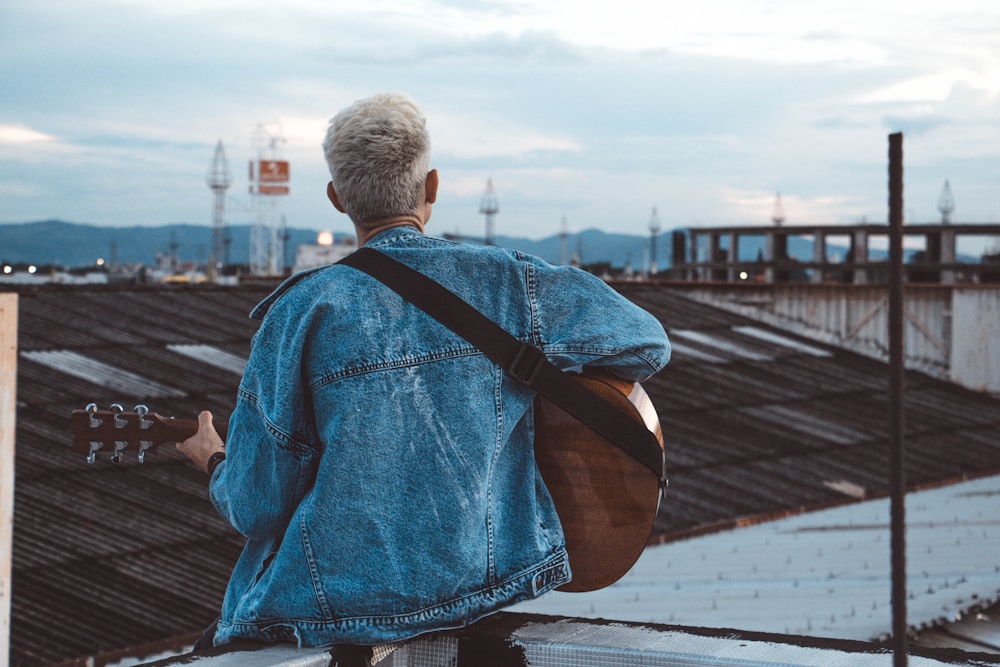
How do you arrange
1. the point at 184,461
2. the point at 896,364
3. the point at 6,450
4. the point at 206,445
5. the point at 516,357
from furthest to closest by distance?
the point at 184,461 → the point at 6,450 → the point at 206,445 → the point at 516,357 → the point at 896,364

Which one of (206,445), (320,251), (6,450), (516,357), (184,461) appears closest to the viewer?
(516,357)

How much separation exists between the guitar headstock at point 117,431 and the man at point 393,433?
55 cm

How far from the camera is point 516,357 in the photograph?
3.51 meters

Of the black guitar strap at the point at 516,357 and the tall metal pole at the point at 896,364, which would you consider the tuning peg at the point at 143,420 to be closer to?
the black guitar strap at the point at 516,357

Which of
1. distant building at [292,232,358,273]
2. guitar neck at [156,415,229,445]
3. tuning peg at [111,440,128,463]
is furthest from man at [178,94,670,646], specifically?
distant building at [292,232,358,273]

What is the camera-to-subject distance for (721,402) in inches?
1011

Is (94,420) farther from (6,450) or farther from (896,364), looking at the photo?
(896,364)

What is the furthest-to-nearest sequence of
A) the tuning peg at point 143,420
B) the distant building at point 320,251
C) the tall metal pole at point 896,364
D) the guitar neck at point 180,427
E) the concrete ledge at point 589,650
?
the distant building at point 320,251 → the tuning peg at point 143,420 → the guitar neck at point 180,427 → the concrete ledge at point 589,650 → the tall metal pole at point 896,364

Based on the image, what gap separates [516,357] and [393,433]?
415mm

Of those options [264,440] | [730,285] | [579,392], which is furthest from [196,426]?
[730,285]

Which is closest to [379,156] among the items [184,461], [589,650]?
[589,650]

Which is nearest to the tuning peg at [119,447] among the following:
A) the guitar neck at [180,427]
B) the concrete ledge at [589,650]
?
the guitar neck at [180,427]

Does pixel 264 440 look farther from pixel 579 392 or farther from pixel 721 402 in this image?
pixel 721 402

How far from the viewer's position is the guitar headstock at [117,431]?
4043 millimetres
